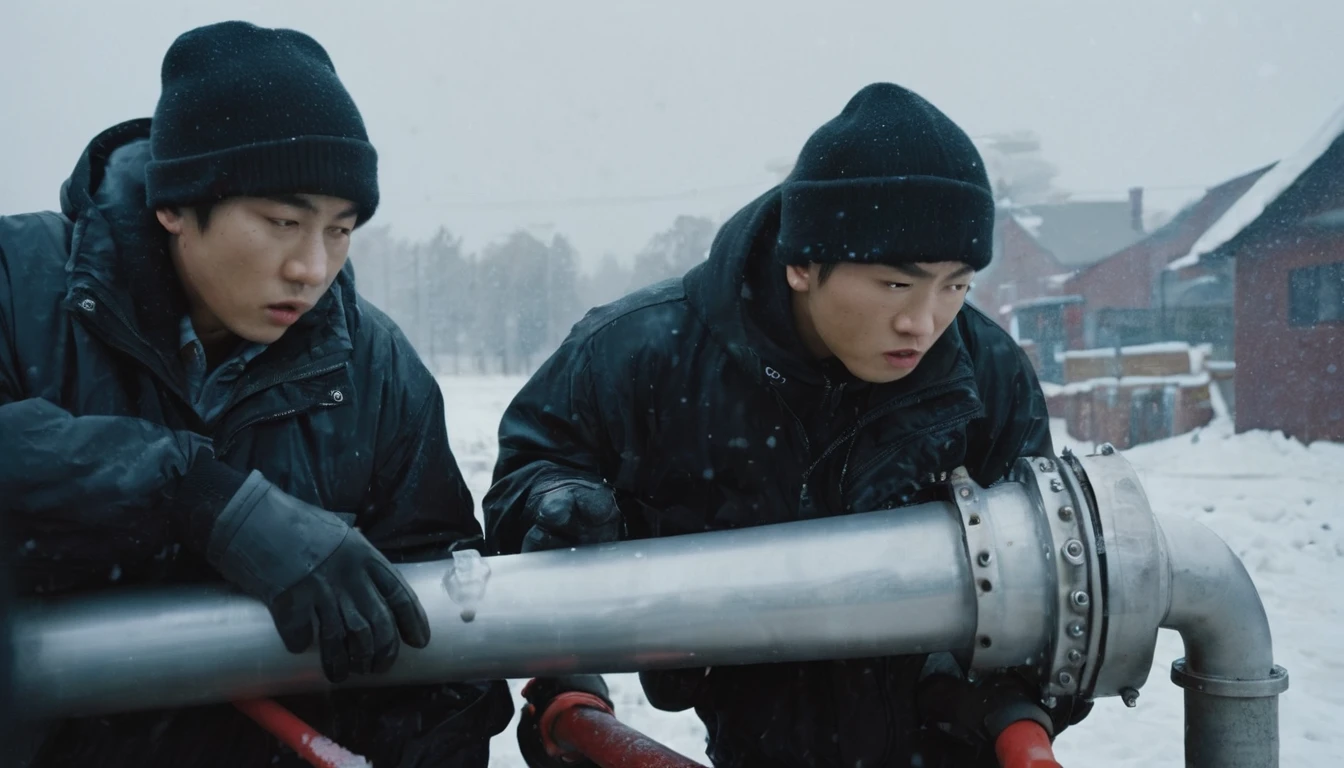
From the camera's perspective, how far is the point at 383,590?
1.42 metres

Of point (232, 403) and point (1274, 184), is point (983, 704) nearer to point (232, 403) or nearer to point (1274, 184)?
point (232, 403)

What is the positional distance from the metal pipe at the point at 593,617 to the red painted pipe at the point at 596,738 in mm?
188

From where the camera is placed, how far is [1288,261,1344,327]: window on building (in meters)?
11.8

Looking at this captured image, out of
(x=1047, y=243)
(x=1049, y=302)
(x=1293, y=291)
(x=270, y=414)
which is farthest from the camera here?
(x=1047, y=243)

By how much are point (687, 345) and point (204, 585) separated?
0.88 meters

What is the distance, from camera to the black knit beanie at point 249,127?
1498mm

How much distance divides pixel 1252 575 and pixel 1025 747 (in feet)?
19.8

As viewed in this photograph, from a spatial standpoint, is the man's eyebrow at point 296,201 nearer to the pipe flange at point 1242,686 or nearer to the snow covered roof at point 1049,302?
the pipe flange at point 1242,686

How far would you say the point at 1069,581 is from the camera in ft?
4.70

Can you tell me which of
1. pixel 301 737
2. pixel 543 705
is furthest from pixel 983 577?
pixel 301 737

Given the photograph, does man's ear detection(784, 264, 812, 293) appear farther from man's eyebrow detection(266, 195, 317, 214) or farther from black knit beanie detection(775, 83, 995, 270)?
man's eyebrow detection(266, 195, 317, 214)

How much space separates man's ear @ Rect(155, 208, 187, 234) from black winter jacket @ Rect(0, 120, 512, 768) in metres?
0.03

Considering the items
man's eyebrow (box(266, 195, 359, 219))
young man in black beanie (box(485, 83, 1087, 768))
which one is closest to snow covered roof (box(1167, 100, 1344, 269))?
young man in black beanie (box(485, 83, 1087, 768))

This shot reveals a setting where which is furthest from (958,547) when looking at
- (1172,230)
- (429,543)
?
(1172,230)
